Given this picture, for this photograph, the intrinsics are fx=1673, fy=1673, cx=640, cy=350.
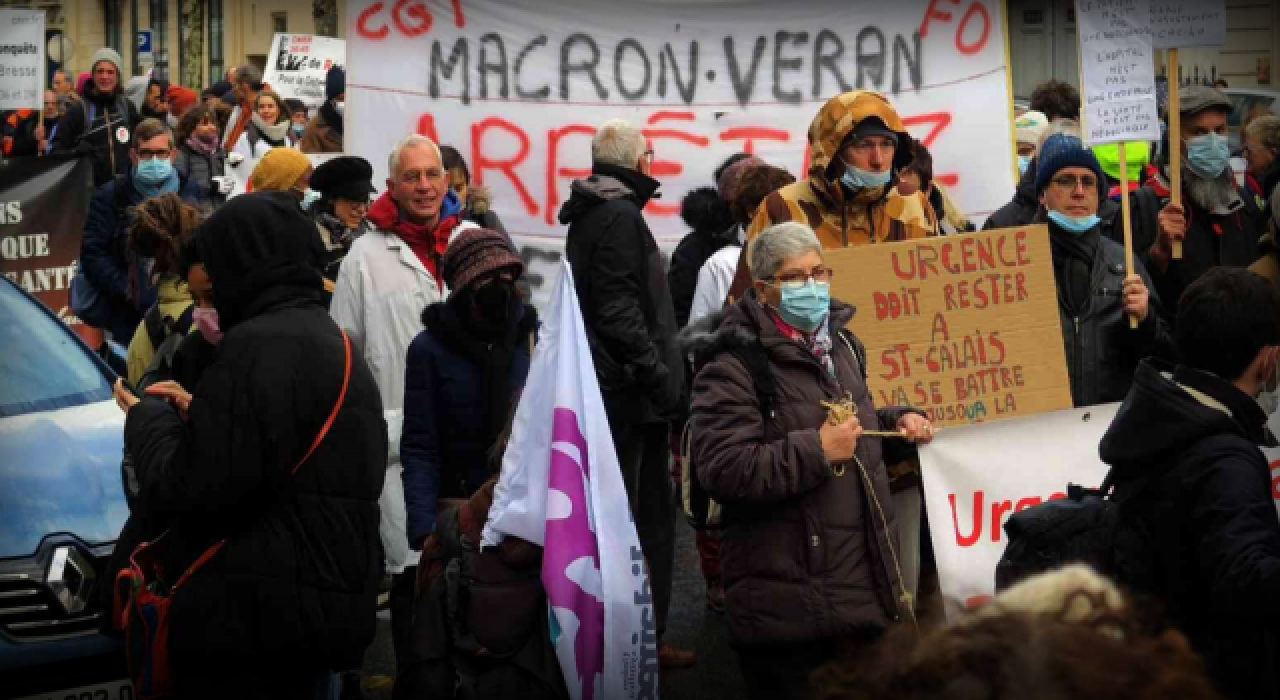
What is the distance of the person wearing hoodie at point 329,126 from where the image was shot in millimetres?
11773

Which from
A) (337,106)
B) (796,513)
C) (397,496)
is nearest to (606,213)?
(397,496)

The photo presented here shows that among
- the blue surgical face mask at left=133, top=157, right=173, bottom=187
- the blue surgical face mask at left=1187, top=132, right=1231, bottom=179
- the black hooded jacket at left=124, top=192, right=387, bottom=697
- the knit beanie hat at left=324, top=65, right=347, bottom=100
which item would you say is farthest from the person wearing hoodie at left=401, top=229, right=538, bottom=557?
the knit beanie hat at left=324, top=65, right=347, bottom=100

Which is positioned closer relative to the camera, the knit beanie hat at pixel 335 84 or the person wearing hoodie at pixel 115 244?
the person wearing hoodie at pixel 115 244

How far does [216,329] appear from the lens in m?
5.27

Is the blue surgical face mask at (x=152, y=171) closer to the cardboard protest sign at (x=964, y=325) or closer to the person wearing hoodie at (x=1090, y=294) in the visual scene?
the cardboard protest sign at (x=964, y=325)

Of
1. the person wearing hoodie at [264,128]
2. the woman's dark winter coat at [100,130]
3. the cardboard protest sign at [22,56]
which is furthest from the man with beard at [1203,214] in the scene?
the woman's dark winter coat at [100,130]

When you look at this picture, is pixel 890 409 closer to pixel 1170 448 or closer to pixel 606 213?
pixel 1170 448

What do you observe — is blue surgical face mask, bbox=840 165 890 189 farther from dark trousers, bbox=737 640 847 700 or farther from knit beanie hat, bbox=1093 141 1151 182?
knit beanie hat, bbox=1093 141 1151 182

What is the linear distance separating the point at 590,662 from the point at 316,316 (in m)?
1.16

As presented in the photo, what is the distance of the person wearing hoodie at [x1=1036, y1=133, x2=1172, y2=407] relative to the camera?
571 cm

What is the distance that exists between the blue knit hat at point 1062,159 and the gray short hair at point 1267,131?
346 cm

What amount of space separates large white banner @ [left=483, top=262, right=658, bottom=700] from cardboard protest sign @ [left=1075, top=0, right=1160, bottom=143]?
2.92m

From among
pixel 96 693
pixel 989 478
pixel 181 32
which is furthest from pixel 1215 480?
pixel 181 32

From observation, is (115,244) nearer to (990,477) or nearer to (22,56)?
(22,56)
